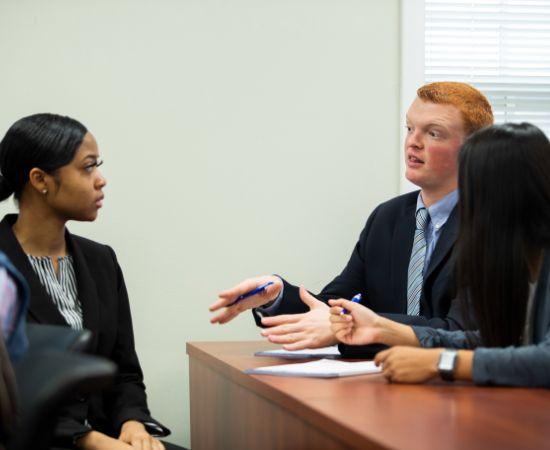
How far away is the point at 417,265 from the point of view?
2.79 m

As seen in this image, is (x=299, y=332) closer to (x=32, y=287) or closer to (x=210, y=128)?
(x=32, y=287)

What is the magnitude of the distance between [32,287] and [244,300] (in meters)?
0.61

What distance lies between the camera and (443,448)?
1.15 metres

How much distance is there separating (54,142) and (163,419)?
49.1 inches

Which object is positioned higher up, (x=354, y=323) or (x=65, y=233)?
(x=65, y=233)

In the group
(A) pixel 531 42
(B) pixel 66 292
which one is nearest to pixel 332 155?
(A) pixel 531 42

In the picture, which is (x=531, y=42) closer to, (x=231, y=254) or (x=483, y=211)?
(x=231, y=254)

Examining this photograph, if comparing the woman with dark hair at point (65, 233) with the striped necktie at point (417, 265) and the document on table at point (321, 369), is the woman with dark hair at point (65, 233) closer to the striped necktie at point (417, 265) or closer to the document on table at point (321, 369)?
the document on table at point (321, 369)

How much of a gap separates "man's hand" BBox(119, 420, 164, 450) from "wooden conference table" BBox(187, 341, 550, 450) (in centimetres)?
19

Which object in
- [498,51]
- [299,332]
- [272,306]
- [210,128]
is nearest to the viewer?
[299,332]

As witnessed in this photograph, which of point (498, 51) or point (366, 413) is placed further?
point (498, 51)

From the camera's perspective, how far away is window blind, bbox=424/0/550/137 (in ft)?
12.0

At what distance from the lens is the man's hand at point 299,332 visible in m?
2.28

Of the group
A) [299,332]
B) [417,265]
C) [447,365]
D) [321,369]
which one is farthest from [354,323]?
[417,265]
